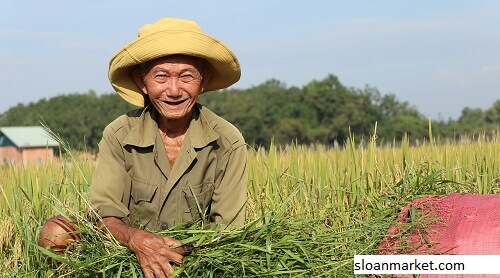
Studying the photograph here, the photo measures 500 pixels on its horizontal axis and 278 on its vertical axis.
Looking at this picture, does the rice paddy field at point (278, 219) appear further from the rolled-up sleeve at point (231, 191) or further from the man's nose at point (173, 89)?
the man's nose at point (173, 89)

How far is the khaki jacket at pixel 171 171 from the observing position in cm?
280

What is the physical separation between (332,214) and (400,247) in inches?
20.6

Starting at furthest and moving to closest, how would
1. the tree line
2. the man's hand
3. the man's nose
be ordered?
1. the tree line
2. the man's nose
3. the man's hand

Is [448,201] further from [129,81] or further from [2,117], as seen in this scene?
[2,117]

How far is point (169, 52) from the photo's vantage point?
2650 mm

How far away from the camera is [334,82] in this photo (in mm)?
42094

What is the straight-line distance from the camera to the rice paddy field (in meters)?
2.42

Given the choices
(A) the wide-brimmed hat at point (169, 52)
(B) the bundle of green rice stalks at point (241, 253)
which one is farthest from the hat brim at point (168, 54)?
(B) the bundle of green rice stalks at point (241, 253)

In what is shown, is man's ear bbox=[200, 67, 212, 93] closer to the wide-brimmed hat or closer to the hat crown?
the wide-brimmed hat

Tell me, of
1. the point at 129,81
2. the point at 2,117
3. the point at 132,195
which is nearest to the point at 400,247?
the point at 132,195

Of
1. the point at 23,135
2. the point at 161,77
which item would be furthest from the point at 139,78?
the point at 23,135

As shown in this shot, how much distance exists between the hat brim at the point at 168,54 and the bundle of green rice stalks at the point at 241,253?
61 centimetres

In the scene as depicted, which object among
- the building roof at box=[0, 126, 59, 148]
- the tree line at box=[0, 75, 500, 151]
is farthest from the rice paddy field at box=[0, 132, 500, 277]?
the building roof at box=[0, 126, 59, 148]

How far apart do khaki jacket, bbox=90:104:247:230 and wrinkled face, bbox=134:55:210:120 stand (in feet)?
0.50
